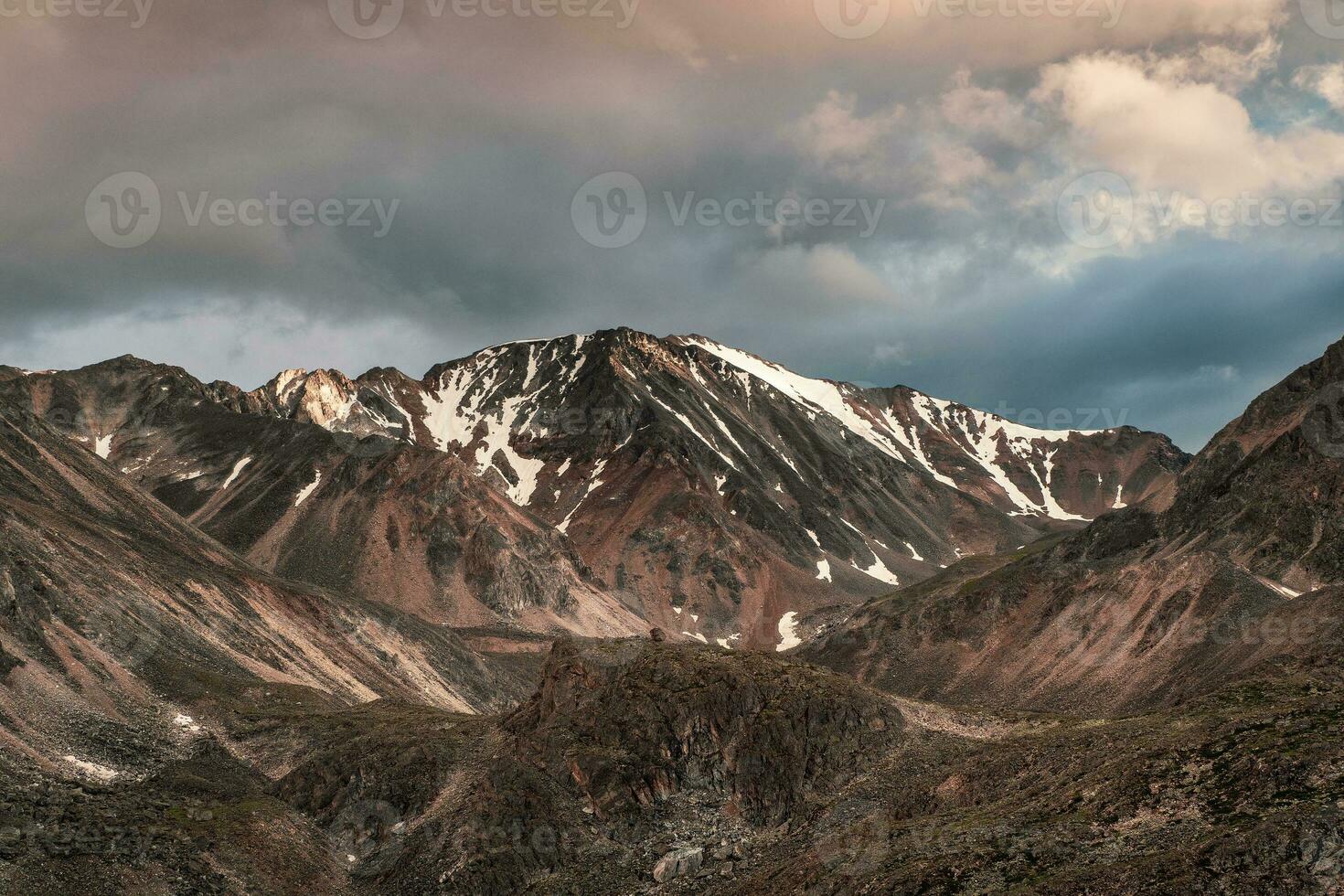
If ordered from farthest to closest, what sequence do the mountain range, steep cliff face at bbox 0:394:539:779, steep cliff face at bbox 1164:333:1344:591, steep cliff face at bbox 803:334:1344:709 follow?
steep cliff face at bbox 1164:333:1344:591, steep cliff face at bbox 803:334:1344:709, steep cliff face at bbox 0:394:539:779, the mountain range

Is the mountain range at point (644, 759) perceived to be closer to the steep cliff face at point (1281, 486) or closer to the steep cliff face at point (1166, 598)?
the steep cliff face at point (1166, 598)

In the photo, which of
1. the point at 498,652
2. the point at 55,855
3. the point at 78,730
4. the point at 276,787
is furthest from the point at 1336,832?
the point at 498,652

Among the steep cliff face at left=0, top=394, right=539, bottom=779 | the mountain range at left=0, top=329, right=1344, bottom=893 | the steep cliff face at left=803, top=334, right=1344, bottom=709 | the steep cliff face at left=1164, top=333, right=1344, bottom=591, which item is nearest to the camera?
the mountain range at left=0, top=329, right=1344, bottom=893

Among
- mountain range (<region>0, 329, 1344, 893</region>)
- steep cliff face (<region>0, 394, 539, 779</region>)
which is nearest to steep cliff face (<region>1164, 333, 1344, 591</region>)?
mountain range (<region>0, 329, 1344, 893</region>)

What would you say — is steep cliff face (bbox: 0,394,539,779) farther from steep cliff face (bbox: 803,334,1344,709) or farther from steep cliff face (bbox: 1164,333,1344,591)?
steep cliff face (bbox: 1164,333,1344,591)

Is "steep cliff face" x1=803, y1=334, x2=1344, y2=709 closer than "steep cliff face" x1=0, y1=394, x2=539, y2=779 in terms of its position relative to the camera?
No

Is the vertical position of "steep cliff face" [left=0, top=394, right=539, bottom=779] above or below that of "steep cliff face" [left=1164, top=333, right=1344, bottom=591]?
below

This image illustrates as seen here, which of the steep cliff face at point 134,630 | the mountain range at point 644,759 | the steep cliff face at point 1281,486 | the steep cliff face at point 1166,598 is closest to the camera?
the mountain range at point 644,759

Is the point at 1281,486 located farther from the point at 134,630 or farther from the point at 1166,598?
the point at 134,630

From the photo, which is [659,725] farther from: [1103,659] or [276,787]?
[1103,659]

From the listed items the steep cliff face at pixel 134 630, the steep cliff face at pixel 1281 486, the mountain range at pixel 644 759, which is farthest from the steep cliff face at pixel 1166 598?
the steep cliff face at pixel 134 630

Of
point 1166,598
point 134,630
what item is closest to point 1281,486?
point 1166,598
